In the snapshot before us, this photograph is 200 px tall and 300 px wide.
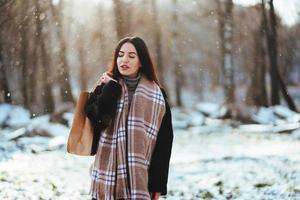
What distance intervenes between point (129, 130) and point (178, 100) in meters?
27.0

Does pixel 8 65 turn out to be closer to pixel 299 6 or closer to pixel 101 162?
pixel 299 6

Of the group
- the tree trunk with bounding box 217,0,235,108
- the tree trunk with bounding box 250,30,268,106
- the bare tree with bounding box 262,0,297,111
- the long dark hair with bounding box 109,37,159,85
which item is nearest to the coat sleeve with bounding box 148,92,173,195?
the long dark hair with bounding box 109,37,159,85

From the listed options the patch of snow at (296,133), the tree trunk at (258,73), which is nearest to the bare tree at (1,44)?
the patch of snow at (296,133)

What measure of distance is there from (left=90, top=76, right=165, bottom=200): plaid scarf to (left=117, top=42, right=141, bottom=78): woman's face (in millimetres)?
137

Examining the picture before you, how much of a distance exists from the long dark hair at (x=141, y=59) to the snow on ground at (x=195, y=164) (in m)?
3.87

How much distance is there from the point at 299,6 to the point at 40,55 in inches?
456

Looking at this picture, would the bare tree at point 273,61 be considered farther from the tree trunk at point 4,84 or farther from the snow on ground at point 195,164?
the tree trunk at point 4,84

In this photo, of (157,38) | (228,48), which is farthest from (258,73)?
(157,38)

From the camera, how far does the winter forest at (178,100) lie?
819 centimetres

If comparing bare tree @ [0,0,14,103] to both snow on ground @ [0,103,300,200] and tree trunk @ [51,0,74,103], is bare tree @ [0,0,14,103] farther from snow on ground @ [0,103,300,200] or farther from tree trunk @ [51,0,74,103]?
snow on ground @ [0,103,300,200]

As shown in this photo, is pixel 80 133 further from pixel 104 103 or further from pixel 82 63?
pixel 82 63

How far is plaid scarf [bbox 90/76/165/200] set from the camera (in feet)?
10.2

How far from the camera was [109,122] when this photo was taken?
3.13m

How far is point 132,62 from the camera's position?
323 cm
